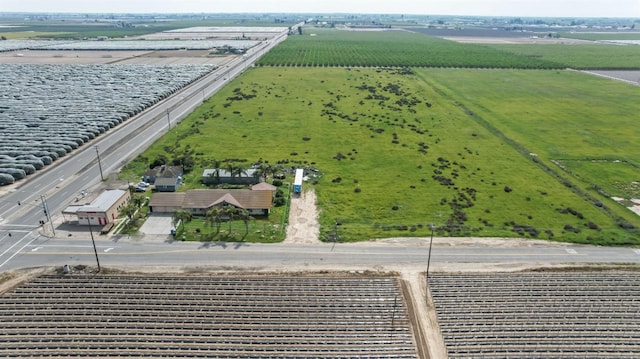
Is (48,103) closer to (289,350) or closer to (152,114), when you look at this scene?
(152,114)

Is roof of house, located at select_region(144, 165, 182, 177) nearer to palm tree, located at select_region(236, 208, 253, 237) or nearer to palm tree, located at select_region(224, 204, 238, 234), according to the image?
palm tree, located at select_region(224, 204, 238, 234)

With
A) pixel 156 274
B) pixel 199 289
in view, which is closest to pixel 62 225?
pixel 156 274

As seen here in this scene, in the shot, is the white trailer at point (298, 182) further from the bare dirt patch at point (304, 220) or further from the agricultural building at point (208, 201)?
the agricultural building at point (208, 201)

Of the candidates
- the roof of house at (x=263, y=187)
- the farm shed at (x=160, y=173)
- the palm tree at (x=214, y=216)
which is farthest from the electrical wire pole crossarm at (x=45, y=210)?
the roof of house at (x=263, y=187)

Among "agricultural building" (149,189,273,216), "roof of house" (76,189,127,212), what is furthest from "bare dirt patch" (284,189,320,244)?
"roof of house" (76,189,127,212)

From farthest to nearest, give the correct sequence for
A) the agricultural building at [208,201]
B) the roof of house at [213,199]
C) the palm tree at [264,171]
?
the palm tree at [264,171], the roof of house at [213,199], the agricultural building at [208,201]
